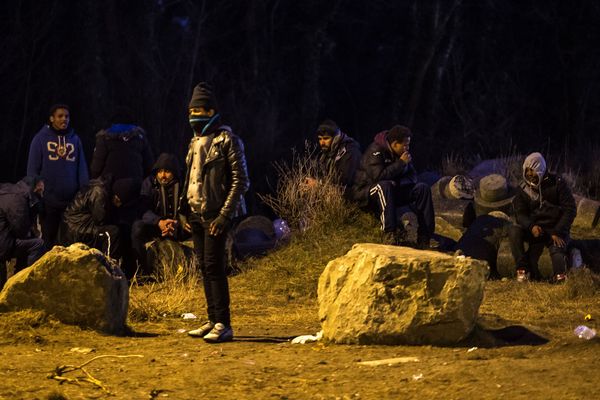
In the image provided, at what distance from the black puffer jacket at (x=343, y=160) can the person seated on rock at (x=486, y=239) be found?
1350 mm

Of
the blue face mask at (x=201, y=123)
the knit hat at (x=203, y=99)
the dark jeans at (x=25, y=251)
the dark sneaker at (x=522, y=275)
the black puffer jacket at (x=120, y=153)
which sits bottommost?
the dark sneaker at (x=522, y=275)

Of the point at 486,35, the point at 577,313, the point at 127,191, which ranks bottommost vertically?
the point at 577,313

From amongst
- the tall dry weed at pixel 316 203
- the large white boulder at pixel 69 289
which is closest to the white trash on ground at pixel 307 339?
the large white boulder at pixel 69 289

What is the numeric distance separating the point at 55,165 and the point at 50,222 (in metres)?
0.58

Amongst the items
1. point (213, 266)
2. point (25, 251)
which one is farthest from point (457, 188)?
point (213, 266)

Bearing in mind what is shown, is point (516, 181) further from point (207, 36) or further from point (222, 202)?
point (207, 36)

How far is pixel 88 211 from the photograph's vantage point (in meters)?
12.3

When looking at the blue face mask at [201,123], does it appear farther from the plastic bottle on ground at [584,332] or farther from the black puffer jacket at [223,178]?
the plastic bottle on ground at [584,332]

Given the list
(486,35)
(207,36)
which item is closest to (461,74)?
(486,35)

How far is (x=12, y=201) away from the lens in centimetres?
1135

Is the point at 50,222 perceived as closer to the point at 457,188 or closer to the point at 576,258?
the point at 576,258

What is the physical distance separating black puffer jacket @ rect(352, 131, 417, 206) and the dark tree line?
29.0 ft

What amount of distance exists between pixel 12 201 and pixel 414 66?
17.7m

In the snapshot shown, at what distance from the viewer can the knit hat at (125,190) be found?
12531 mm
